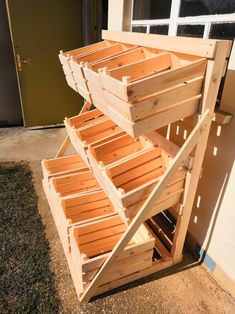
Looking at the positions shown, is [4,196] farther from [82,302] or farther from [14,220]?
[82,302]

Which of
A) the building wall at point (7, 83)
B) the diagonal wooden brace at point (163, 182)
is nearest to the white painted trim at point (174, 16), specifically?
the diagonal wooden brace at point (163, 182)

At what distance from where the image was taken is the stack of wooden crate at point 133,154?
4.24 ft

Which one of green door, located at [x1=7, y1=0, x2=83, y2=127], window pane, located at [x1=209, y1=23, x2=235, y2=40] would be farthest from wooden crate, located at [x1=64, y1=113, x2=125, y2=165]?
green door, located at [x1=7, y1=0, x2=83, y2=127]

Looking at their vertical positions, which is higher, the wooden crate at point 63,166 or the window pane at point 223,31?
the window pane at point 223,31

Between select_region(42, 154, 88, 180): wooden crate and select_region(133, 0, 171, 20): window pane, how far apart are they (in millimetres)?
1483

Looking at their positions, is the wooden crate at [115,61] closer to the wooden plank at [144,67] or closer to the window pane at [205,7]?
the wooden plank at [144,67]

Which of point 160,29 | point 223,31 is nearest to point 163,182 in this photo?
point 223,31

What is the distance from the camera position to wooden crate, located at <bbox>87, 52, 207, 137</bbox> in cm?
121

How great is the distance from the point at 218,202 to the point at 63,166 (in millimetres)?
1524

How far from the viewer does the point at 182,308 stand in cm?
170

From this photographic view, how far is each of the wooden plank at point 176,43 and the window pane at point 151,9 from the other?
17.4 inches

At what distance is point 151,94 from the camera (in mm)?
1286

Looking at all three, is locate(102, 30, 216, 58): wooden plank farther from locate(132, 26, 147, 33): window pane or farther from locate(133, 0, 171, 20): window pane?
locate(132, 26, 147, 33): window pane

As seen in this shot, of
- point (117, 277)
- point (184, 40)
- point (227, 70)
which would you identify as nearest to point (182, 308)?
point (117, 277)
